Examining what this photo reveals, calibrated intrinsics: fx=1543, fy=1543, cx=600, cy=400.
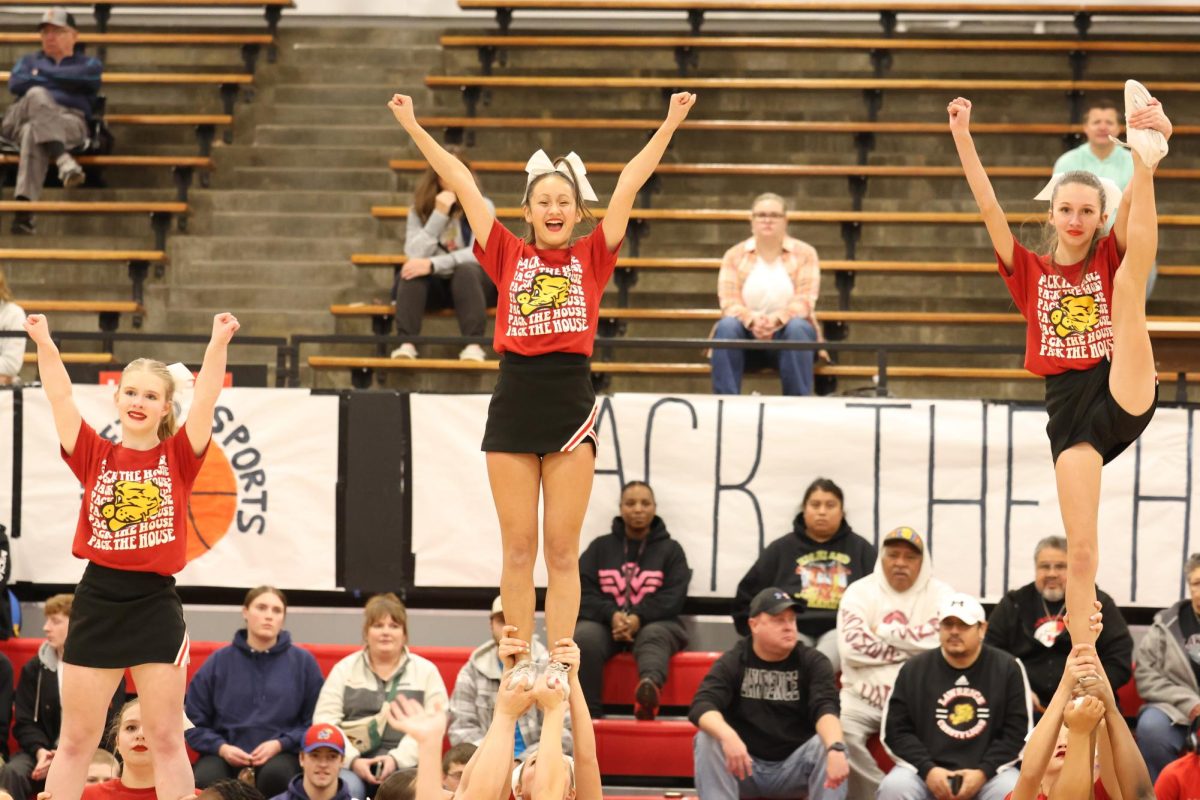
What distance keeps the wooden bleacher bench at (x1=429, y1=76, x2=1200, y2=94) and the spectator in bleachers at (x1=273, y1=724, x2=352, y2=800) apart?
6.13m

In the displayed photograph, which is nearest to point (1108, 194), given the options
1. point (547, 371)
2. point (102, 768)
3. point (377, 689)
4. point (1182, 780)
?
point (547, 371)

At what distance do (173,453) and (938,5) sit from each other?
26.2 ft

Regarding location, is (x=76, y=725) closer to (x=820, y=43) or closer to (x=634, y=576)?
(x=634, y=576)

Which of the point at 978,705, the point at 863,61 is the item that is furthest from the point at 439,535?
the point at 863,61

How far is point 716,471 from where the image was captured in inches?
303

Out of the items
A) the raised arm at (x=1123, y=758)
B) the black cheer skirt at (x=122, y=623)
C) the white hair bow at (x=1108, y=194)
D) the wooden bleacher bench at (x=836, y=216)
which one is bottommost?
the raised arm at (x=1123, y=758)

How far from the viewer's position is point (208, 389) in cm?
486

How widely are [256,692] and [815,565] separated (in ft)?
8.59

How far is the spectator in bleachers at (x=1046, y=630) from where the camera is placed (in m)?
6.77

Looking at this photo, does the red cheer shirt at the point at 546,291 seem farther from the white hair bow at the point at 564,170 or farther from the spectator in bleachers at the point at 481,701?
the spectator in bleachers at the point at 481,701

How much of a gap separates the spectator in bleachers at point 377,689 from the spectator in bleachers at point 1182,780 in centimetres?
291

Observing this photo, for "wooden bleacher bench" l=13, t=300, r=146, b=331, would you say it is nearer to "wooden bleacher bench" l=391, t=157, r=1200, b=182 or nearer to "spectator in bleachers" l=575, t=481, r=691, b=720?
"wooden bleacher bench" l=391, t=157, r=1200, b=182

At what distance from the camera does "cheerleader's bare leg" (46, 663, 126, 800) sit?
4.71 m

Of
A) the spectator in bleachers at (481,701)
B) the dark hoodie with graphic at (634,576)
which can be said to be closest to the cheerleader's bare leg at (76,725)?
the spectator in bleachers at (481,701)
